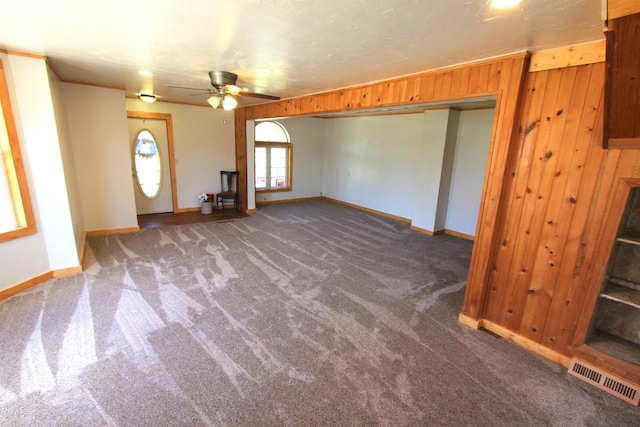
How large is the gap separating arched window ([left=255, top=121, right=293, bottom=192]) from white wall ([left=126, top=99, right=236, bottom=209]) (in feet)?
2.42

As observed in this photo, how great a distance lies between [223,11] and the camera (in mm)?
1697

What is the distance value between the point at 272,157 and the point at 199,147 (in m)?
1.88

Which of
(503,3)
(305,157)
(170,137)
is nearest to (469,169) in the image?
(503,3)

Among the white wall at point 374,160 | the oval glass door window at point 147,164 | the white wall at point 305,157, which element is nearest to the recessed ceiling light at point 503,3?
the white wall at point 374,160

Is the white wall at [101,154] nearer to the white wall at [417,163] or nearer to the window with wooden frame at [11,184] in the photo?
the window with wooden frame at [11,184]

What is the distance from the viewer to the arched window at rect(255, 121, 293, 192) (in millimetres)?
7316

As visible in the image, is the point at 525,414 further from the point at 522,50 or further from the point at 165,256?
the point at 165,256

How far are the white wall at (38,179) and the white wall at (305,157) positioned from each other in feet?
15.0

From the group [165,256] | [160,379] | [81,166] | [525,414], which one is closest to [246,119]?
[81,166]

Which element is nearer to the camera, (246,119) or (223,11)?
(223,11)

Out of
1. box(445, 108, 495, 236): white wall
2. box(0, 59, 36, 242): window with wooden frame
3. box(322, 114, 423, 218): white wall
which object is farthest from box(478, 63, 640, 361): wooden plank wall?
box(0, 59, 36, 242): window with wooden frame

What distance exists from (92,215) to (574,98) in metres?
6.27

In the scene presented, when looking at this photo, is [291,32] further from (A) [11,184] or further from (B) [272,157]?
(B) [272,157]

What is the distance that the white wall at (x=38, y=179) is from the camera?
2.80 metres
